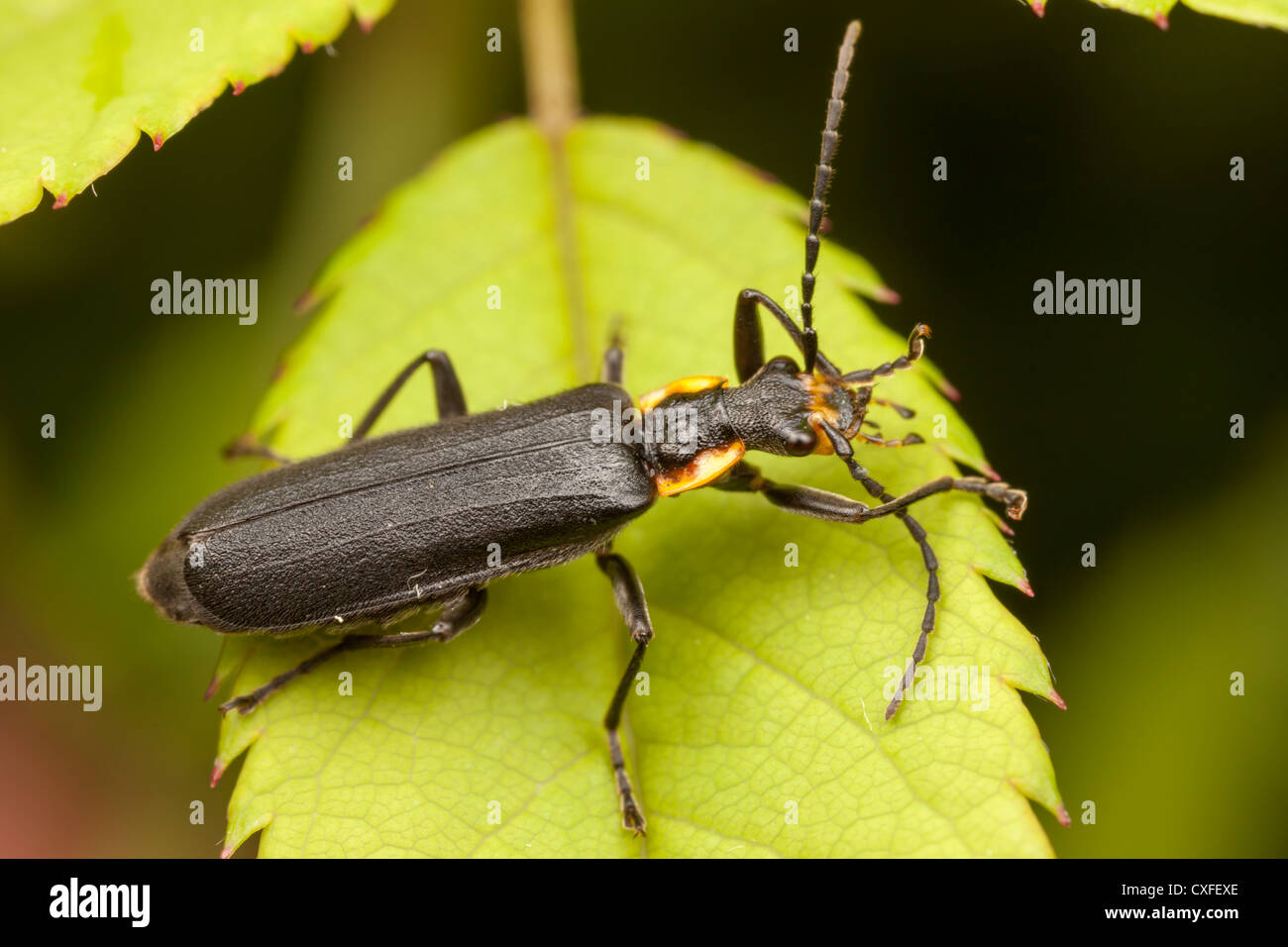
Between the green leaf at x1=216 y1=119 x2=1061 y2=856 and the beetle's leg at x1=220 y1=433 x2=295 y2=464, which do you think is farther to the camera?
the beetle's leg at x1=220 y1=433 x2=295 y2=464

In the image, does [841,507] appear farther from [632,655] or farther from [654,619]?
[632,655]

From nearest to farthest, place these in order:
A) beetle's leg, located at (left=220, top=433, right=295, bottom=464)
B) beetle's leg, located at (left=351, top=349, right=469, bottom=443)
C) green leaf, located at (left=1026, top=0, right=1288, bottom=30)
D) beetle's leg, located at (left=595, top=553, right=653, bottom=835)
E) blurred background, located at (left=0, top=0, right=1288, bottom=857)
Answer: green leaf, located at (left=1026, top=0, right=1288, bottom=30) → beetle's leg, located at (left=595, top=553, right=653, bottom=835) → beetle's leg, located at (left=351, top=349, right=469, bottom=443) → blurred background, located at (left=0, top=0, right=1288, bottom=857) → beetle's leg, located at (left=220, top=433, right=295, bottom=464)

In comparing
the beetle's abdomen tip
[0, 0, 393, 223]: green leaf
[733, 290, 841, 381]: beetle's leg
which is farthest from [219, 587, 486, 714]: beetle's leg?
[0, 0, 393, 223]: green leaf

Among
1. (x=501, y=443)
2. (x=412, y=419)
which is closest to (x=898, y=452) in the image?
(x=501, y=443)

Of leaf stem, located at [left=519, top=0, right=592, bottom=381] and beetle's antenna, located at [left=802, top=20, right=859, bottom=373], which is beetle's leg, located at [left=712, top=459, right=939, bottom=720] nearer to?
beetle's antenna, located at [left=802, top=20, right=859, bottom=373]
